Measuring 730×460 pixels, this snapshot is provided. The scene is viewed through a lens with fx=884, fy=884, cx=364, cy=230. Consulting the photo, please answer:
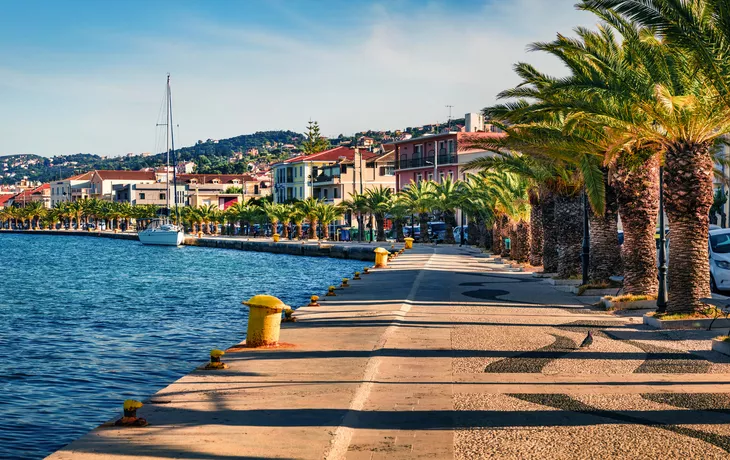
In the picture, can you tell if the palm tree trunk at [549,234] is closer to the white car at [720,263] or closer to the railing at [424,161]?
the white car at [720,263]

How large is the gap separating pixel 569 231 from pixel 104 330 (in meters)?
15.6

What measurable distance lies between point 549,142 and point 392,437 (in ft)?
53.6

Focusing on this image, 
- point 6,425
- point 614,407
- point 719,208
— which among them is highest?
point 719,208

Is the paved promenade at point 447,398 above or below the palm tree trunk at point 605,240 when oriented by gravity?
below

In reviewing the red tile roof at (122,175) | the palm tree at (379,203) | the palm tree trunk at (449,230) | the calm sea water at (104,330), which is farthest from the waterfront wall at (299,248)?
the red tile roof at (122,175)

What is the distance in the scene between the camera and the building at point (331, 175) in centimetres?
10819

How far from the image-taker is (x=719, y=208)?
152ft

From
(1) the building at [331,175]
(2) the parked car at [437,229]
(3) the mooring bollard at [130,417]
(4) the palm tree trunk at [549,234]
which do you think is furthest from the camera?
(1) the building at [331,175]

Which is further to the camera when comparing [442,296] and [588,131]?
[442,296]

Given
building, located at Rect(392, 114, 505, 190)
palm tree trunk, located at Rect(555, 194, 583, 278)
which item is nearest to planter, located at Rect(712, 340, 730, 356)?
palm tree trunk, located at Rect(555, 194, 583, 278)

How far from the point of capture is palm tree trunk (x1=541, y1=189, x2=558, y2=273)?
1325 inches

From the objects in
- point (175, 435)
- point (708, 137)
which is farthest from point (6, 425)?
point (708, 137)

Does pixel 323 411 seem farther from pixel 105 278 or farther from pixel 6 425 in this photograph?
pixel 105 278

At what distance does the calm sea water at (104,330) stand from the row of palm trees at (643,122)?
10.6m
